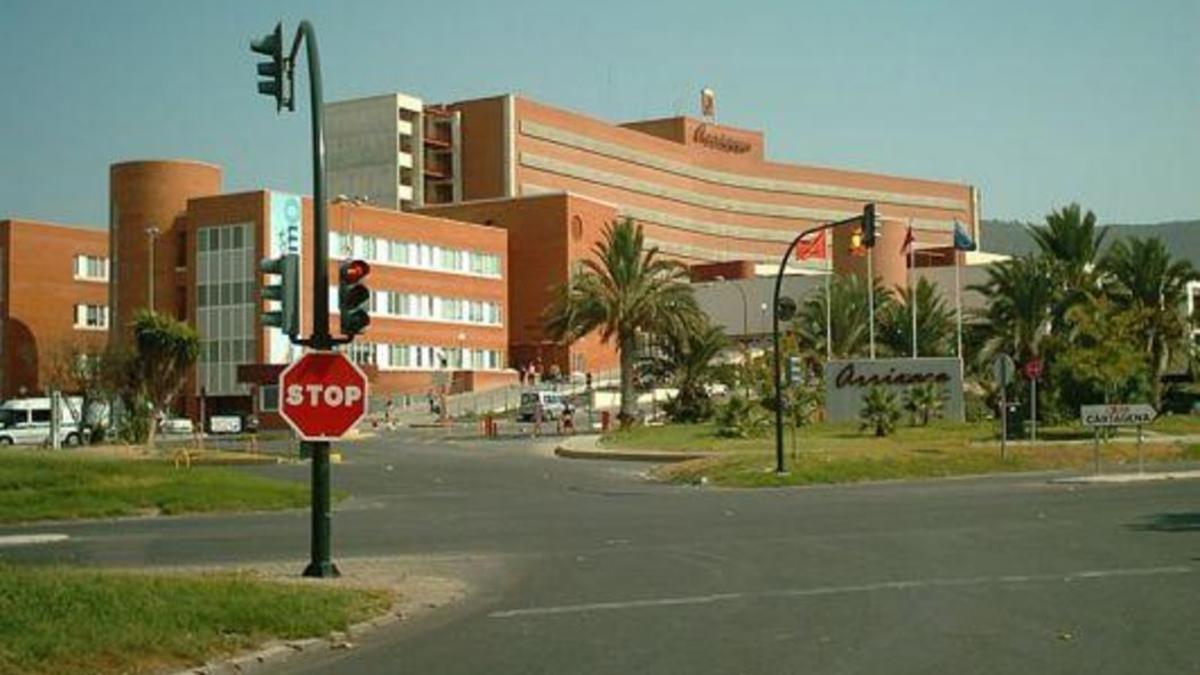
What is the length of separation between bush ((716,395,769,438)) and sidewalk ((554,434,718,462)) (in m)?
4.89

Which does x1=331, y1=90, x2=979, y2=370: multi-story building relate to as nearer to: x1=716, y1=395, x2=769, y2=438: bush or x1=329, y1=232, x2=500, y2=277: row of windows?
x1=329, y1=232, x2=500, y2=277: row of windows

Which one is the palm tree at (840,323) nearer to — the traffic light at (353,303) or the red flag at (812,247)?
the red flag at (812,247)

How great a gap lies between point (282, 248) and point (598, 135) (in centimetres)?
5346

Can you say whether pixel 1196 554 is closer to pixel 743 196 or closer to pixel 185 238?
pixel 185 238

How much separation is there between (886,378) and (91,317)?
67216mm

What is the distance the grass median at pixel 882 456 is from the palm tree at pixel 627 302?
488 inches

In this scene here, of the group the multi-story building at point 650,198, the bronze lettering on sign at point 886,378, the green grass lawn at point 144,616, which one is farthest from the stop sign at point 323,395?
the multi-story building at point 650,198

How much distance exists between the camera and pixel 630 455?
1895 inches

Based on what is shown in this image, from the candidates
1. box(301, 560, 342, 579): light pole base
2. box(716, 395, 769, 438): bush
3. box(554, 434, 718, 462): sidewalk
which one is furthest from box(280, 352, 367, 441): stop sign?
box(716, 395, 769, 438): bush

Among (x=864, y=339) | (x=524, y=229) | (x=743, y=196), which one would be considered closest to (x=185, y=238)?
(x=524, y=229)

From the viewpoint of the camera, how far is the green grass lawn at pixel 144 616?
1012 cm

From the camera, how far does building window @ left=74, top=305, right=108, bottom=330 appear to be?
10656 centimetres

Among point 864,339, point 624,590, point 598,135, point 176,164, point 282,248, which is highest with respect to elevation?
point 598,135

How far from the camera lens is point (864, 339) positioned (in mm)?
81500
